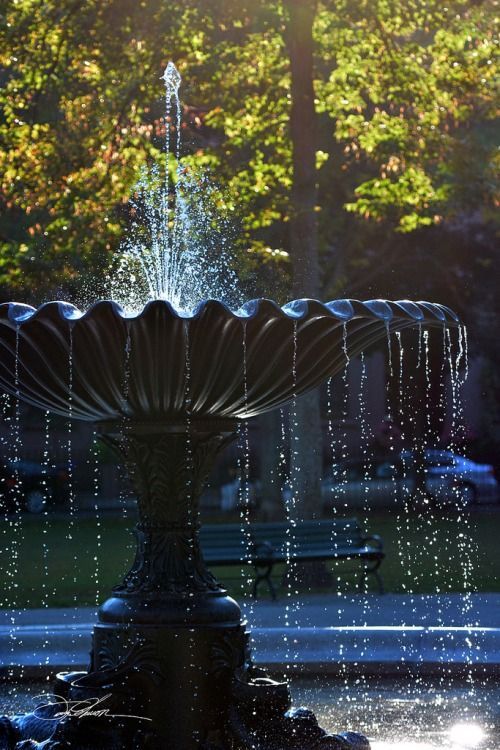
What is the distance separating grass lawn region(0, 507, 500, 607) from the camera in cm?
1421

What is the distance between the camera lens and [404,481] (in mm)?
34438

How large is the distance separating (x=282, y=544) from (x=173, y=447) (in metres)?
7.60

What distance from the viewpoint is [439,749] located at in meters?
6.35

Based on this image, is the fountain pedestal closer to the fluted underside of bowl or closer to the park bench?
the fluted underside of bowl

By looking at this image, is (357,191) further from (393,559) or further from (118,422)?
(118,422)

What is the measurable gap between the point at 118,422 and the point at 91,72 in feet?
43.5

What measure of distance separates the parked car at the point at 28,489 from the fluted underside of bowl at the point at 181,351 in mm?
26118

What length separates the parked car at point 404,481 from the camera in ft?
107

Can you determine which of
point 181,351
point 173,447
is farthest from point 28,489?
point 181,351

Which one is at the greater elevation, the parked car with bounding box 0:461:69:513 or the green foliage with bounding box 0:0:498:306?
the green foliage with bounding box 0:0:498:306

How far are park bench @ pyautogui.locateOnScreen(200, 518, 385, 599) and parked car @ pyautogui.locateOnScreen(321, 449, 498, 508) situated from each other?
17.5 metres

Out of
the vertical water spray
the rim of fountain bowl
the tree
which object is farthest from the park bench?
the rim of fountain bowl

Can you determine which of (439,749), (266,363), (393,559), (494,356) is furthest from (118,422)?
(494,356)

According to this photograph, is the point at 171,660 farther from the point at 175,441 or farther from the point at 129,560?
the point at 129,560
